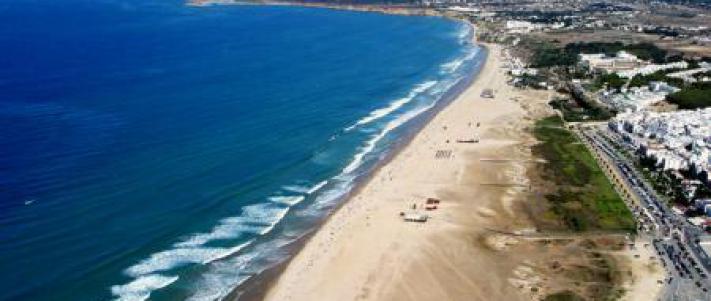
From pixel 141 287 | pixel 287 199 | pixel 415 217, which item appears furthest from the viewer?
pixel 287 199

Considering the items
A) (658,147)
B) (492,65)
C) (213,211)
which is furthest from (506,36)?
(213,211)

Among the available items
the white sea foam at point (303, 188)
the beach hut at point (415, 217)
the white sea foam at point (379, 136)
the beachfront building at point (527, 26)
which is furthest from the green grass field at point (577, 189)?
the beachfront building at point (527, 26)

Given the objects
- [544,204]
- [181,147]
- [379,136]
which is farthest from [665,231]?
[181,147]

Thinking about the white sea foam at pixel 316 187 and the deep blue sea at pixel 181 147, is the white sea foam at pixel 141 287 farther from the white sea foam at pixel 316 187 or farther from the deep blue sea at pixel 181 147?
the white sea foam at pixel 316 187

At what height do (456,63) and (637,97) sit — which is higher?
(456,63)

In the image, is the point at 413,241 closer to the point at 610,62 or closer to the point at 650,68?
the point at 650,68

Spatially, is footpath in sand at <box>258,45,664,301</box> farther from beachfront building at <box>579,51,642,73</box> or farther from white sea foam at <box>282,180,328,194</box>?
beachfront building at <box>579,51,642,73</box>
